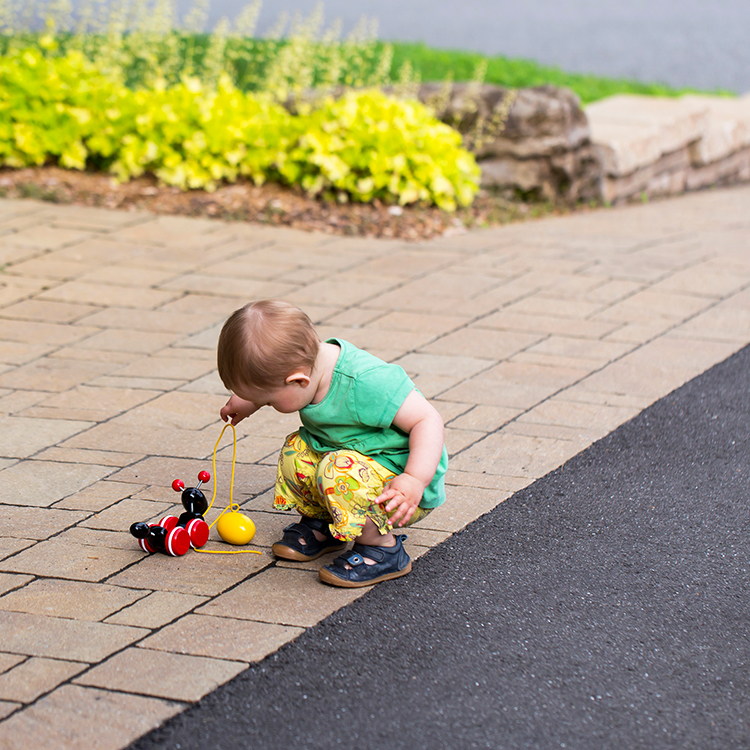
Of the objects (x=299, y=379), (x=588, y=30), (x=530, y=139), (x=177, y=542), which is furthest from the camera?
(x=588, y=30)

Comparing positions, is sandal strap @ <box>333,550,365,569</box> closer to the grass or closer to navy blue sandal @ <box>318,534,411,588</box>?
navy blue sandal @ <box>318,534,411,588</box>

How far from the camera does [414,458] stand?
99.0 inches

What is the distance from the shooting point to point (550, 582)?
2.66 m

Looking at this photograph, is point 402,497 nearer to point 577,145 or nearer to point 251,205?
point 251,205

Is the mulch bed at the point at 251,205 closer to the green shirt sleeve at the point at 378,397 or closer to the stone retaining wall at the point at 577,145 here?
the stone retaining wall at the point at 577,145

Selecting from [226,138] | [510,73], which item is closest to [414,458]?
[226,138]

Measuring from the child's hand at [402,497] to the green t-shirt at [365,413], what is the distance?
149mm

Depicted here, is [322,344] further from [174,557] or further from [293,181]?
[293,181]

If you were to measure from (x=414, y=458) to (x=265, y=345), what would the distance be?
466 mm

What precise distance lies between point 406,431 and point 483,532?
0.52 meters

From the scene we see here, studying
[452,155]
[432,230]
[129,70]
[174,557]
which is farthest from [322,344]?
[129,70]

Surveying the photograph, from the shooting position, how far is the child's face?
253 cm

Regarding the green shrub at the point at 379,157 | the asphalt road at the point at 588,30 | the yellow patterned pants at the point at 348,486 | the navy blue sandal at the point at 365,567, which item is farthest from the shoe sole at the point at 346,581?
the asphalt road at the point at 588,30

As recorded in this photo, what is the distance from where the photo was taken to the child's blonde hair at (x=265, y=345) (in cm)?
244
